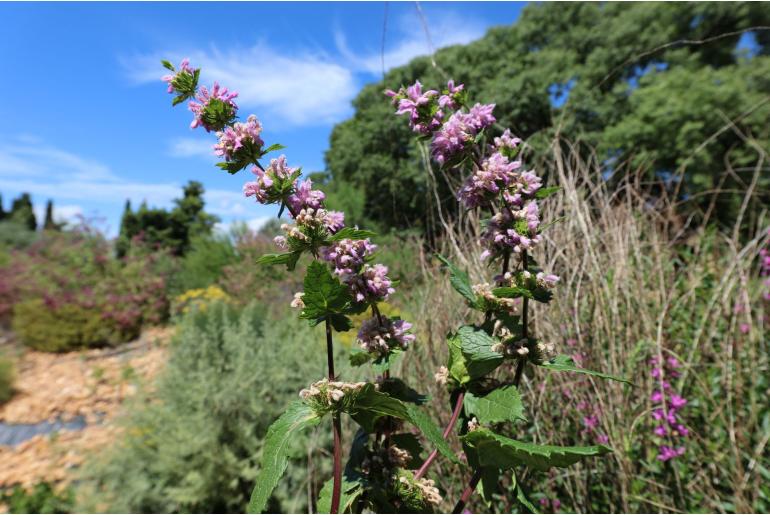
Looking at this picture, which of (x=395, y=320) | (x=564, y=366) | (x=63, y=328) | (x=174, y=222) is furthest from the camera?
(x=174, y=222)

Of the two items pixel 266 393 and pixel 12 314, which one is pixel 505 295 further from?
pixel 12 314

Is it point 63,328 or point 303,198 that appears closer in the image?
point 303,198

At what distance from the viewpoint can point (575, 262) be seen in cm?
200

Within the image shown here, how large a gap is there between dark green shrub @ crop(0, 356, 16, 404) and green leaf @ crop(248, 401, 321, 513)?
6567 mm

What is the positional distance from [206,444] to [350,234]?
94.2 inches

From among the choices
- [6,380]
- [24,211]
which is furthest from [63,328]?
[24,211]

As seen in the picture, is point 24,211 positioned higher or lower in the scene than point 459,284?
higher

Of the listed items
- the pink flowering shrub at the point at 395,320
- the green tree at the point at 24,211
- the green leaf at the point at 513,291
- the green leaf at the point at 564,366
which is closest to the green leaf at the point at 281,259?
the pink flowering shrub at the point at 395,320

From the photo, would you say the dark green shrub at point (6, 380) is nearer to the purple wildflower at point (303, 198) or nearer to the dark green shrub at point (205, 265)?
the dark green shrub at point (205, 265)

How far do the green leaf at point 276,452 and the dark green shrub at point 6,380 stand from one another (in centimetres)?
657

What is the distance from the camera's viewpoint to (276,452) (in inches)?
22.9

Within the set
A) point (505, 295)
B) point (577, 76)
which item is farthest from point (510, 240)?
point (577, 76)

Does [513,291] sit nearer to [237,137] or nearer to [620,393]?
[237,137]

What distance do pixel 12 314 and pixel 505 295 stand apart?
35.2 feet
